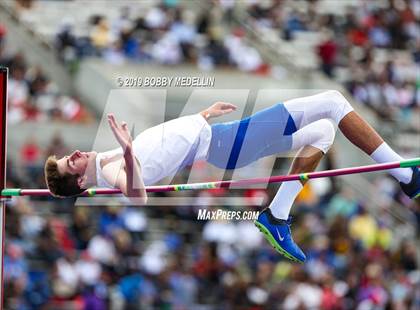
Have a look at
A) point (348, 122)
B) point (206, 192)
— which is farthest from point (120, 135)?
point (206, 192)

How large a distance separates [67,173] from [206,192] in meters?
8.91

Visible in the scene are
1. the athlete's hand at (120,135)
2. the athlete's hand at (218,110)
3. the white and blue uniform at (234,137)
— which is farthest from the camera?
the athlete's hand at (218,110)

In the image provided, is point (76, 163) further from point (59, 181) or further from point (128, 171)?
point (128, 171)

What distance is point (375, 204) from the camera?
23.7 m

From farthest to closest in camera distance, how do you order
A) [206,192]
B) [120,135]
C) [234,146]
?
1. [206,192]
2. [234,146]
3. [120,135]

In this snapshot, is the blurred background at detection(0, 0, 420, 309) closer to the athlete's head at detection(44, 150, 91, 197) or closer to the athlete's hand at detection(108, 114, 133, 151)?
the athlete's head at detection(44, 150, 91, 197)

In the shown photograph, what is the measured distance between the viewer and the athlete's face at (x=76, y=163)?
11.2 m

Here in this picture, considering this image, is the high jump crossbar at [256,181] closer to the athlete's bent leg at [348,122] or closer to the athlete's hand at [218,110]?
the athlete's bent leg at [348,122]

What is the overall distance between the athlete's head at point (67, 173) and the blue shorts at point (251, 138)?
3.11 ft

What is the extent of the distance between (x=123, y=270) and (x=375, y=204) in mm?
4915

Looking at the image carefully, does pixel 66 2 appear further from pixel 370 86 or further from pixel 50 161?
pixel 50 161

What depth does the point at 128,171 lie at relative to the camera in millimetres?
10930

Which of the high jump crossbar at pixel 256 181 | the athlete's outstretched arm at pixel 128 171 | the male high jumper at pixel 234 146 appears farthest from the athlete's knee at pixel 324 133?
the athlete's outstretched arm at pixel 128 171

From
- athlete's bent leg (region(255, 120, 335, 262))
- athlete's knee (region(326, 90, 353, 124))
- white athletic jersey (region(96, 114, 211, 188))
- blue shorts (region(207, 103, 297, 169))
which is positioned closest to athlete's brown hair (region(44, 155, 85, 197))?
white athletic jersey (region(96, 114, 211, 188))
